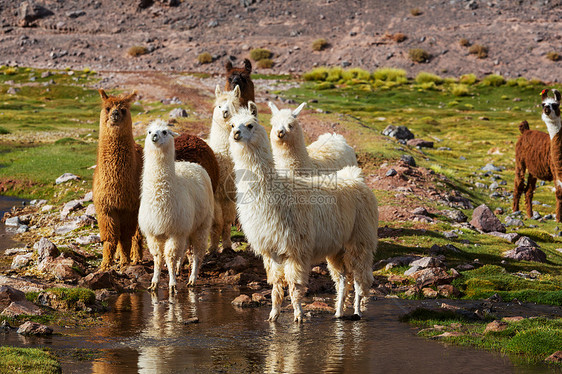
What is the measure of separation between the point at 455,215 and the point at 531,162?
4.88m

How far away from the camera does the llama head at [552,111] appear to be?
669 inches

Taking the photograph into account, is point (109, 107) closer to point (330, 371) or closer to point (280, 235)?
point (280, 235)

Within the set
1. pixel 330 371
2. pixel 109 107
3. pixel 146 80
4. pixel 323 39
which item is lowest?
pixel 330 371

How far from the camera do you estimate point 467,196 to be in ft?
62.7

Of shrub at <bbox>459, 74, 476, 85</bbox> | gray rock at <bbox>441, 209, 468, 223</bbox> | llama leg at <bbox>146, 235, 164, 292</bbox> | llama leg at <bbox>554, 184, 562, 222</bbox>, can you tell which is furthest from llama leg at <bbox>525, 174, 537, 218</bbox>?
shrub at <bbox>459, 74, 476, 85</bbox>

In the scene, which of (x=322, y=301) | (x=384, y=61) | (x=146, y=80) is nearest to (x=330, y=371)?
(x=322, y=301)

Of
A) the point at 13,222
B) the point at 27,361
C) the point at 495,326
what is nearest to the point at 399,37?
the point at 13,222

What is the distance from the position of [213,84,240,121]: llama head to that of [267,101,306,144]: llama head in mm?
1543

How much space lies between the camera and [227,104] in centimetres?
1226

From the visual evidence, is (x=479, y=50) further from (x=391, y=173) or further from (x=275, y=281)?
(x=275, y=281)

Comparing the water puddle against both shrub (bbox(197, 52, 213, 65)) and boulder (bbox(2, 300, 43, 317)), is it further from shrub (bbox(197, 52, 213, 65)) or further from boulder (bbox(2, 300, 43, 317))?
shrub (bbox(197, 52, 213, 65))

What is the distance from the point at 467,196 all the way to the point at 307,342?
41.4ft

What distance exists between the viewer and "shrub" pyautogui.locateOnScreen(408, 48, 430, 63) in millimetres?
54031

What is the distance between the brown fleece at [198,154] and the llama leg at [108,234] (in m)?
1.83
